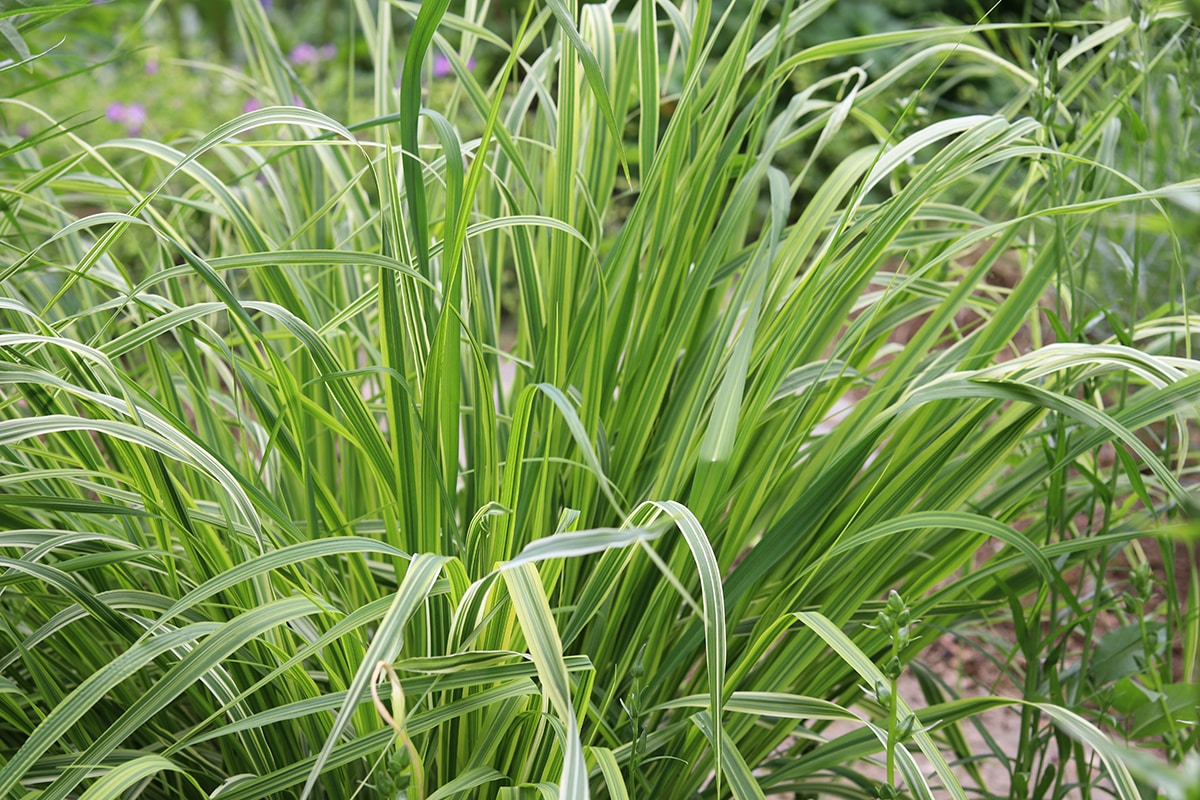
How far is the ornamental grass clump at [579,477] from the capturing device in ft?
2.22

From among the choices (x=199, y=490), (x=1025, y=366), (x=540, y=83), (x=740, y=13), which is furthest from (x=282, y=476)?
(x=740, y=13)

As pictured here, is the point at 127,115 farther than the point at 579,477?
Yes

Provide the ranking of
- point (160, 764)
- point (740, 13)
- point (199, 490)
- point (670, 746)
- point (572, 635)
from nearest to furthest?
1. point (160, 764)
2. point (572, 635)
3. point (670, 746)
4. point (199, 490)
5. point (740, 13)

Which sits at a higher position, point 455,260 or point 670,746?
point 455,260

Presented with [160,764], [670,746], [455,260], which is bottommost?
[670,746]

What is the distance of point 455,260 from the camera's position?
69 cm

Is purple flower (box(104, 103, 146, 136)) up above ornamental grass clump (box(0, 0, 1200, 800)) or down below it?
above

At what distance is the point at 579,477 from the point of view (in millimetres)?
921

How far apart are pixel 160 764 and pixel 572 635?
31 centimetres

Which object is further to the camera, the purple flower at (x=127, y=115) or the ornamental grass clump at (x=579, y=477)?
the purple flower at (x=127, y=115)

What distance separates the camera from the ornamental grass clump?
677 millimetres

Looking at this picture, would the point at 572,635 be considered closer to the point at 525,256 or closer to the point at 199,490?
the point at 525,256

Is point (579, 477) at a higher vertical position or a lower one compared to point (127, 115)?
lower

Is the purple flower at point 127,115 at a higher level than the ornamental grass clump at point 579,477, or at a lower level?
higher
